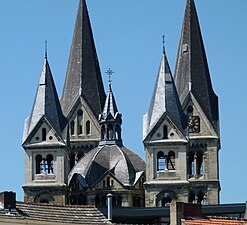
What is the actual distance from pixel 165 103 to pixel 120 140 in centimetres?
677

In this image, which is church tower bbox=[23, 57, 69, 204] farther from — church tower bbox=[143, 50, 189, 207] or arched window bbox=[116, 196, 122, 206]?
church tower bbox=[143, 50, 189, 207]

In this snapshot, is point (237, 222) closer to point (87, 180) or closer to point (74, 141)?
point (87, 180)

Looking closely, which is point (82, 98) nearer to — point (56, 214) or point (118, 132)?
point (118, 132)

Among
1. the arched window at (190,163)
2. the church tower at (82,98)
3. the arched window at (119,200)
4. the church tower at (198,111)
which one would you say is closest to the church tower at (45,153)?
the arched window at (119,200)

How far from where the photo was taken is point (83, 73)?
106m

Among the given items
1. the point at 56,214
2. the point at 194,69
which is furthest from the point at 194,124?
the point at 56,214

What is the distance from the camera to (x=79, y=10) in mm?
109312

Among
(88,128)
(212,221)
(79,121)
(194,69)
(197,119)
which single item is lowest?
(212,221)

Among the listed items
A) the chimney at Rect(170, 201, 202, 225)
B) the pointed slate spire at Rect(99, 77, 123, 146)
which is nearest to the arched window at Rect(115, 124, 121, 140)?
the pointed slate spire at Rect(99, 77, 123, 146)

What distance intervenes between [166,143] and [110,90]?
8.90 meters

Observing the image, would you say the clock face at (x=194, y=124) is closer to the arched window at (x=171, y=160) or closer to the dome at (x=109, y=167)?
the dome at (x=109, y=167)

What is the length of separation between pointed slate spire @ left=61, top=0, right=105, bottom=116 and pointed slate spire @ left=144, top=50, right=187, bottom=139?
7.96 m

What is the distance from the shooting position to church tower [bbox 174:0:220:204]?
100500 millimetres

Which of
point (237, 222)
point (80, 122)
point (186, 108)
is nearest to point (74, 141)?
point (80, 122)
